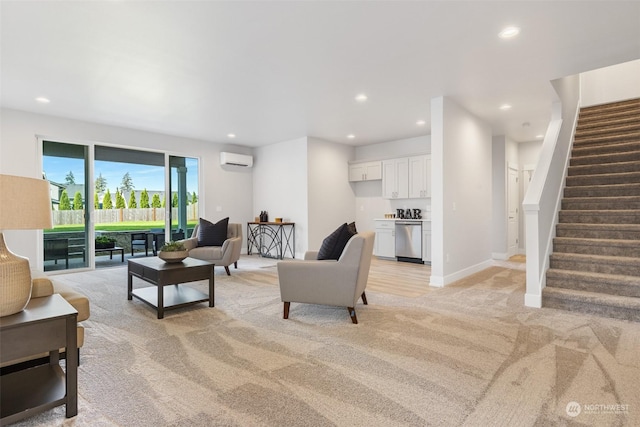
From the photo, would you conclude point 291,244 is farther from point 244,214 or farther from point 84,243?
point 84,243

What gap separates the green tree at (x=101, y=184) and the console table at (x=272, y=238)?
294 cm

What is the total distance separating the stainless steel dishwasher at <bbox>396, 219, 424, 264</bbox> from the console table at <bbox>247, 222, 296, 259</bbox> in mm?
2217

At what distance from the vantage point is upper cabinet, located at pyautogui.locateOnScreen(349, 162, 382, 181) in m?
7.67

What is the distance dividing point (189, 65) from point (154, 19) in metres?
0.90

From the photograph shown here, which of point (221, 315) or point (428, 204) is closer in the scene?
point (221, 315)

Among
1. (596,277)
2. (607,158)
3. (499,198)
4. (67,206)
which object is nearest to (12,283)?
(596,277)

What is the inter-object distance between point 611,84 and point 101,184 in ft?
31.5

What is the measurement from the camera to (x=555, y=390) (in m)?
2.02

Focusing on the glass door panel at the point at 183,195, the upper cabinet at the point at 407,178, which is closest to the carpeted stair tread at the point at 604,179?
the upper cabinet at the point at 407,178

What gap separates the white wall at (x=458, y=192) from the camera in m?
4.71

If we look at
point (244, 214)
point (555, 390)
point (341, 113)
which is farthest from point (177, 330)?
point (244, 214)

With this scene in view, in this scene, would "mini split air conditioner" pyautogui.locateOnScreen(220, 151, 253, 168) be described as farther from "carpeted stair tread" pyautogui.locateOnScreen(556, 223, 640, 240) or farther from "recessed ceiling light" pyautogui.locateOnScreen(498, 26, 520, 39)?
"carpeted stair tread" pyautogui.locateOnScreen(556, 223, 640, 240)

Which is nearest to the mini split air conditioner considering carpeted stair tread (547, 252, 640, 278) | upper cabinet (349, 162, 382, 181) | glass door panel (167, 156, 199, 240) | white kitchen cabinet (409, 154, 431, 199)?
glass door panel (167, 156, 199, 240)

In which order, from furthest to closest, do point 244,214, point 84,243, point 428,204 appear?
1. point 244,214
2. point 428,204
3. point 84,243
